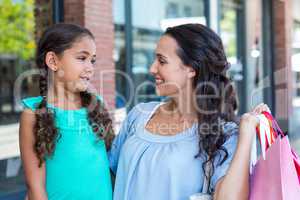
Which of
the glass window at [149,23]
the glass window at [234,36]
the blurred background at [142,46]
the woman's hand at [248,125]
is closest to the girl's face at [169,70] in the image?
the woman's hand at [248,125]

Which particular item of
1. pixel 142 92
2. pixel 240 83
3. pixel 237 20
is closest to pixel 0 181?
pixel 142 92

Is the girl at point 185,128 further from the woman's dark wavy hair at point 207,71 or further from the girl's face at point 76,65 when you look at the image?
the girl's face at point 76,65

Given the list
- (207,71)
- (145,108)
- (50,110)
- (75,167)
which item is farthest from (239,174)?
(50,110)

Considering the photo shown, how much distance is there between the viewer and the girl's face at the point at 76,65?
209 cm

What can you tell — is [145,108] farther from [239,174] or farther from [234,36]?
[234,36]

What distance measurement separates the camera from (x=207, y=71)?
69.0 inches

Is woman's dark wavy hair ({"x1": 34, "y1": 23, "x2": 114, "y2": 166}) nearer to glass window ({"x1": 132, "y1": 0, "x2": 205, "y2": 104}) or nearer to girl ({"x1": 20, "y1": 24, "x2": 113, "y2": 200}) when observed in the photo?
girl ({"x1": 20, "y1": 24, "x2": 113, "y2": 200})

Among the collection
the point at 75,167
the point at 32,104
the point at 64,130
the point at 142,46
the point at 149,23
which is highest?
the point at 149,23

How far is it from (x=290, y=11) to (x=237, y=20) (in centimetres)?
123

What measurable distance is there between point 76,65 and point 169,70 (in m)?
0.54

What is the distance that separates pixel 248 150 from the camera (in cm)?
149

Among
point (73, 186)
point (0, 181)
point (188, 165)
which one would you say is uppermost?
point (188, 165)

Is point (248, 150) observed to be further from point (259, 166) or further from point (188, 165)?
point (188, 165)

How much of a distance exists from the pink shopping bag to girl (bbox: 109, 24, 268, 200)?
0.33 feet
